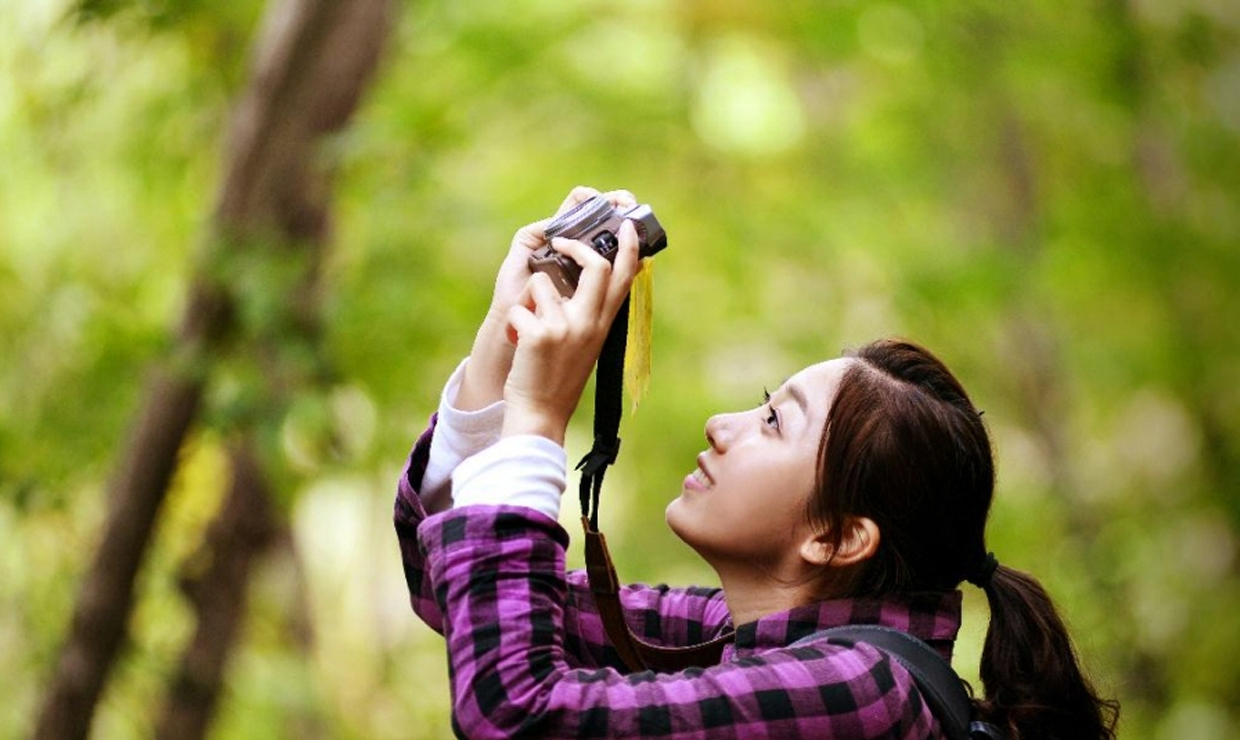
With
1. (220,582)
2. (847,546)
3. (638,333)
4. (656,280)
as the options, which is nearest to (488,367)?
(638,333)

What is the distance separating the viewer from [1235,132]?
8.58 m

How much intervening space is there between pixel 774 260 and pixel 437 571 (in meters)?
7.22

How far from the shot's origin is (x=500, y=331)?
63.9 inches

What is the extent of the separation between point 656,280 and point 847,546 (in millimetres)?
5997

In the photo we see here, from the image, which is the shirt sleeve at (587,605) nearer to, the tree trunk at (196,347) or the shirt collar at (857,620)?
the shirt collar at (857,620)

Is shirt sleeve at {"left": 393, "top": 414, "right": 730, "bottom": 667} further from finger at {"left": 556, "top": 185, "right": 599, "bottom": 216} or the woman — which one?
finger at {"left": 556, "top": 185, "right": 599, "bottom": 216}

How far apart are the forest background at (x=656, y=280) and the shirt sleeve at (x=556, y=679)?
66 centimetres

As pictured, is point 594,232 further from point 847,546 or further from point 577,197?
point 847,546

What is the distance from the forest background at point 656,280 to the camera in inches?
163

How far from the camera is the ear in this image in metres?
1.62

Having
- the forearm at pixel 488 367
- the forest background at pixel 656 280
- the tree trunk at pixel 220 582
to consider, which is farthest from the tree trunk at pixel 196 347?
the forearm at pixel 488 367

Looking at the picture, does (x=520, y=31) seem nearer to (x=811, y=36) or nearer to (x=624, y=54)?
(x=811, y=36)

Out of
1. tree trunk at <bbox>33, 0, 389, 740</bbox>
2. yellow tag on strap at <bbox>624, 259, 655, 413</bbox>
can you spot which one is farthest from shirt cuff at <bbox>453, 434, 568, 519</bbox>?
tree trunk at <bbox>33, 0, 389, 740</bbox>

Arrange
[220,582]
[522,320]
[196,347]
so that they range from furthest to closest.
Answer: [220,582]
[196,347]
[522,320]
